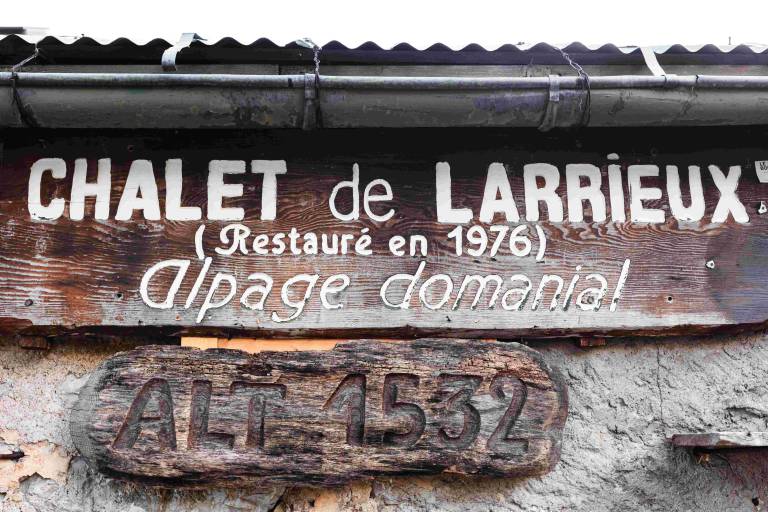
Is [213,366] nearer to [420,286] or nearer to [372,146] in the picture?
[420,286]

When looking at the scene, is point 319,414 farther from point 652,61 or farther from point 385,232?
point 652,61

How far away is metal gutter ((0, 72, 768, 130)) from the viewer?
244 centimetres

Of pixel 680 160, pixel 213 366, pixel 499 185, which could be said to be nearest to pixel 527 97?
pixel 499 185

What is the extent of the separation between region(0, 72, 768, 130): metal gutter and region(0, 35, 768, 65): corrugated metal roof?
0.19 m

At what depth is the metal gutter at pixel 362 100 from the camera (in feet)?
7.99

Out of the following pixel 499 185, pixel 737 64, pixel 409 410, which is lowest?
pixel 409 410

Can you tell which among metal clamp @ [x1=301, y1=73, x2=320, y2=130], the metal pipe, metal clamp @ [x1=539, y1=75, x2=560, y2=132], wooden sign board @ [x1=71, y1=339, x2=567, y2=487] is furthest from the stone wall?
metal clamp @ [x1=301, y1=73, x2=320, y2=130]

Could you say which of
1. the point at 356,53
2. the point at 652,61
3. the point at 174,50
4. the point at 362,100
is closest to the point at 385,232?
the point at 362,100

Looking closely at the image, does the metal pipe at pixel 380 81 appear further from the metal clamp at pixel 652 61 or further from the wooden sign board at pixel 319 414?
the wooden sign board at pixel 319 414

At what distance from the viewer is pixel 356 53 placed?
8.59ft

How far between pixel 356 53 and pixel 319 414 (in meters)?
1.37

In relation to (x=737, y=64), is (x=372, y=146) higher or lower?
lower

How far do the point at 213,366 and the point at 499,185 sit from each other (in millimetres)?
1322

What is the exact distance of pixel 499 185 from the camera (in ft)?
9.07
